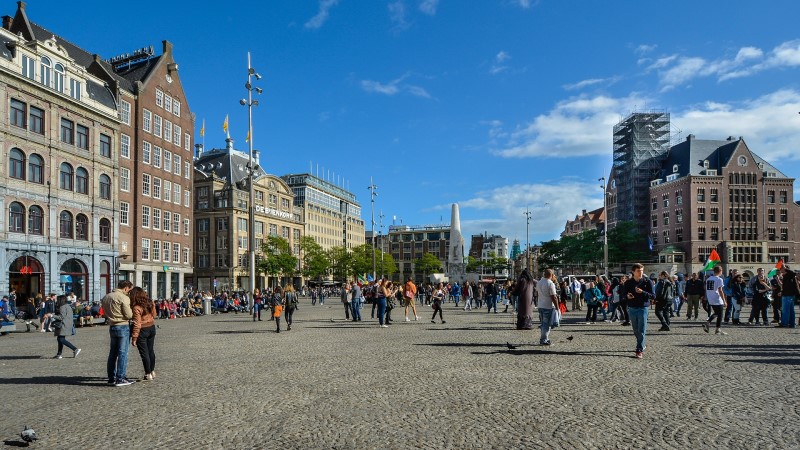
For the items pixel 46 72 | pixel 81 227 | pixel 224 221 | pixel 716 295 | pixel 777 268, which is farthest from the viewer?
pixel 224 221

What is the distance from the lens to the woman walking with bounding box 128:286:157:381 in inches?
396

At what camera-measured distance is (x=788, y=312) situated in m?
18.8

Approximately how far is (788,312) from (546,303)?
9903 mm

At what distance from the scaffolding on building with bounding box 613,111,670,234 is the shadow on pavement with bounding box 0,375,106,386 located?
89.0 m

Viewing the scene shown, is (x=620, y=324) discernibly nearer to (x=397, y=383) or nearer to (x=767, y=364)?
(x=767, y=364)

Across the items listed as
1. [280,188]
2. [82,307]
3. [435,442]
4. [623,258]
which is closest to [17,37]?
[82,307]

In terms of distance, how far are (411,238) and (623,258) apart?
8907cm

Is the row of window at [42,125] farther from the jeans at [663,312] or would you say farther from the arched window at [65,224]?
the jeans at [663,312]

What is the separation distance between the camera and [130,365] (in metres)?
12.3

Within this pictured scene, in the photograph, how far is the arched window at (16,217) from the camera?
34125 mm

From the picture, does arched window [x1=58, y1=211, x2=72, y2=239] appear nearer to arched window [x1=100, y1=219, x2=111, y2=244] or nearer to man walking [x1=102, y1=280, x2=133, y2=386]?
arched window [x1=100, y1=219, x2=111, y2=244]

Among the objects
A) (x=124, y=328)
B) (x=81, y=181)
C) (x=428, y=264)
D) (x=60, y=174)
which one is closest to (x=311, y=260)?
(x=428, y=264)

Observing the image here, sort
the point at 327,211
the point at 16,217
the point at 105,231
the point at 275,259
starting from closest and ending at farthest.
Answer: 1. the point at 16,217
2. the point at 105,231
3. the point at 275,259
4. the point at 327,211

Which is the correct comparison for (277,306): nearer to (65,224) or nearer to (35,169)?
(35,169)
